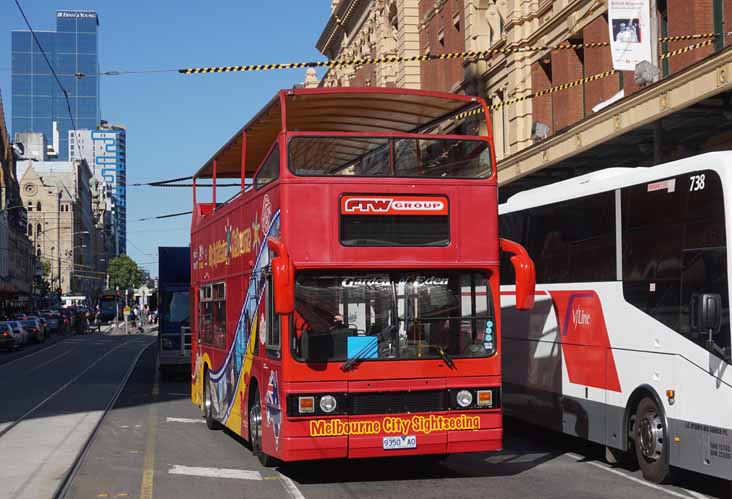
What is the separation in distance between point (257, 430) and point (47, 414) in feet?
26.2

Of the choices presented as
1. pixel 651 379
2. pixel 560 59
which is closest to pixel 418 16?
pixel 560 59

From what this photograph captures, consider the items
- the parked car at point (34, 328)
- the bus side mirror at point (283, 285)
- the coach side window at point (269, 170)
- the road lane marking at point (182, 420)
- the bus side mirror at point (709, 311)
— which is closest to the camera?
the bus side mirror at point (709, 311)

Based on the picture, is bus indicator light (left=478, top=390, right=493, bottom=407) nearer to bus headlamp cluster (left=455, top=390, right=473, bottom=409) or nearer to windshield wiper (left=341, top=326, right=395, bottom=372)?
bus headlamp cluster (left=455, top=390, right=473, bottom=409)

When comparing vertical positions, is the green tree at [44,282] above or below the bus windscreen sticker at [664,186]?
above

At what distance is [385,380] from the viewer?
11.4 meters

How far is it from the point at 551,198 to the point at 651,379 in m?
3.66

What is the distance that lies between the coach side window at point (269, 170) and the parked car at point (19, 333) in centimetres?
4517

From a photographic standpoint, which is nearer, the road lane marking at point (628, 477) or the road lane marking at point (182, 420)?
the road lane marking at point (628, 477)

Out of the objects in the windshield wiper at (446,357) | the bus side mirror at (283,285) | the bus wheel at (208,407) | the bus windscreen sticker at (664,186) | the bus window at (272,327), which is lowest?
the bus wheel at (208,407)

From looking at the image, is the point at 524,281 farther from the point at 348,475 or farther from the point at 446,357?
the point at 348,475

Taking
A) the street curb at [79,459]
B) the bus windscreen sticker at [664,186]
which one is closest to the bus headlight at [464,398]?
the bus windscreen sticker at [664,186]

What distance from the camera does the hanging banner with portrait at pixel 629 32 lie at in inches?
862

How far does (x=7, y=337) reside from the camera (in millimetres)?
53750

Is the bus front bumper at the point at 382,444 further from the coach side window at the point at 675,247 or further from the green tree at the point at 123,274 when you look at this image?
the green tree at the point at 123,274
